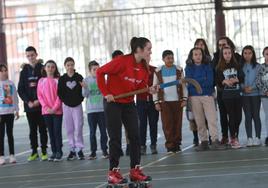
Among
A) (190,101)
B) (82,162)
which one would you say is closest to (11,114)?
(82,162)

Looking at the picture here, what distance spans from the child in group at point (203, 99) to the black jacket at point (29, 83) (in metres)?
3.12

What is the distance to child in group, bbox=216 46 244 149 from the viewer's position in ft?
49.6

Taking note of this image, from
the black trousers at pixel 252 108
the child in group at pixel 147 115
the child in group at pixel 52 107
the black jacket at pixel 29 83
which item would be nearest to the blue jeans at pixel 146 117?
the child in group at pixel 147 115

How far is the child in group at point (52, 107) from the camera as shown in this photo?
15.4 metres

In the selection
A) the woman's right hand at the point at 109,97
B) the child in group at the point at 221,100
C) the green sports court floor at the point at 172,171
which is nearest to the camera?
the woman's right hand at the point at 109,97

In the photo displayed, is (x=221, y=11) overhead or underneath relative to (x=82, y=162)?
overhead

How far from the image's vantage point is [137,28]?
28.7 m

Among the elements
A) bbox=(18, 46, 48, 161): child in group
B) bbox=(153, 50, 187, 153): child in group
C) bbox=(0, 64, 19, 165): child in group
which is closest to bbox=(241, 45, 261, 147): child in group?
bbox=(153, 50, 187, 153): child in group

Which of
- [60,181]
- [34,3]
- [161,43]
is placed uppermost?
[34,3]

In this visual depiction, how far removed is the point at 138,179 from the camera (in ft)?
33.9

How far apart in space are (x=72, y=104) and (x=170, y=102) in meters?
1.94

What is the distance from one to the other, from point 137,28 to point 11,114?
13.6 m

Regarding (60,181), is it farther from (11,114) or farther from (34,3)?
(34,3)

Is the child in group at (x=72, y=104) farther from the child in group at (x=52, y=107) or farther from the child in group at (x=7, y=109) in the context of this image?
the child in group at (x=7, y=109)
